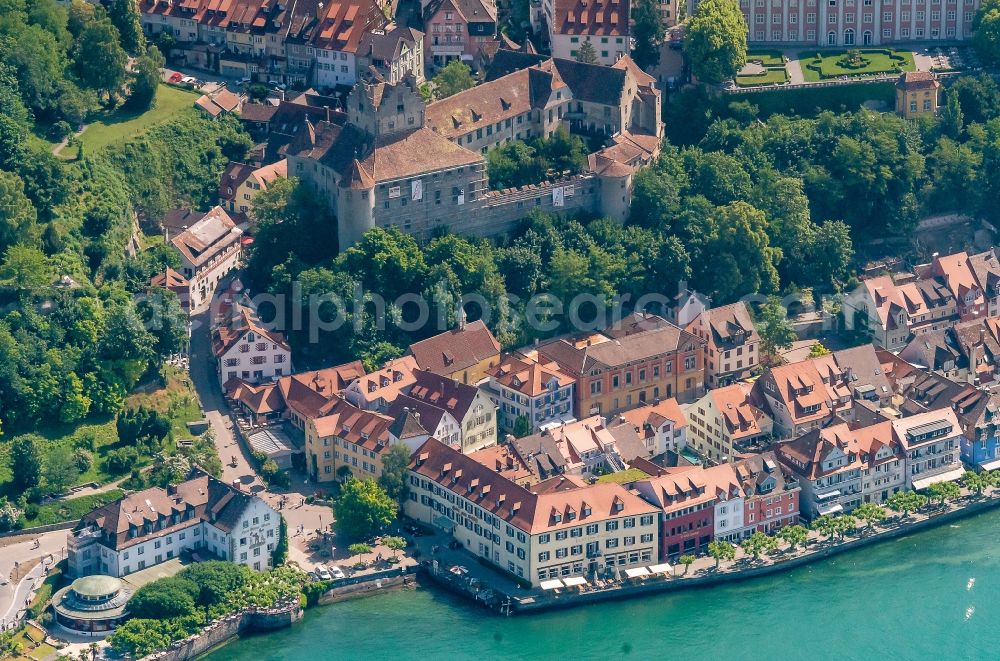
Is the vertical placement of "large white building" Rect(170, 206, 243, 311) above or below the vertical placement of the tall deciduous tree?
below

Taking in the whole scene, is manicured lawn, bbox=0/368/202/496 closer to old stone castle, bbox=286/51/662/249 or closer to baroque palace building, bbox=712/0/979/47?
old stone castle, bbox=286/51/662/249

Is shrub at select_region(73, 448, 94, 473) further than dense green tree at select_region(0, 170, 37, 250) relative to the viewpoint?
No

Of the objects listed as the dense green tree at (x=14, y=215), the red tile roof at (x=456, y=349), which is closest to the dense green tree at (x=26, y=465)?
the dense green tree at (x=14, y=215)

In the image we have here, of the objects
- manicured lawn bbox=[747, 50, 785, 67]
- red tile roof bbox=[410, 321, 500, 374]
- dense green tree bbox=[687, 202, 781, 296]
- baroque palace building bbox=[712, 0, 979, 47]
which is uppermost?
baroque palace building bbox=[712, 0, 979, 47]

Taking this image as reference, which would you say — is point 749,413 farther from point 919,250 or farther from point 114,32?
point 114,32

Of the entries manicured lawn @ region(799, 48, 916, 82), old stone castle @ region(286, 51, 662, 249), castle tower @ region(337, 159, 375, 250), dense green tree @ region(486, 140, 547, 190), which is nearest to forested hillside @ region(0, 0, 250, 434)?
old stone castle @ region(286, 51, 662, 249)

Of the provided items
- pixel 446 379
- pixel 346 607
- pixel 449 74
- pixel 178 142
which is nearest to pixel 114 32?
pixel 178 142

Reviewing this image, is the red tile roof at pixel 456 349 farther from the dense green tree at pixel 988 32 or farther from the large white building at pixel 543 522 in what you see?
the dense green tree at pixel 988 32
